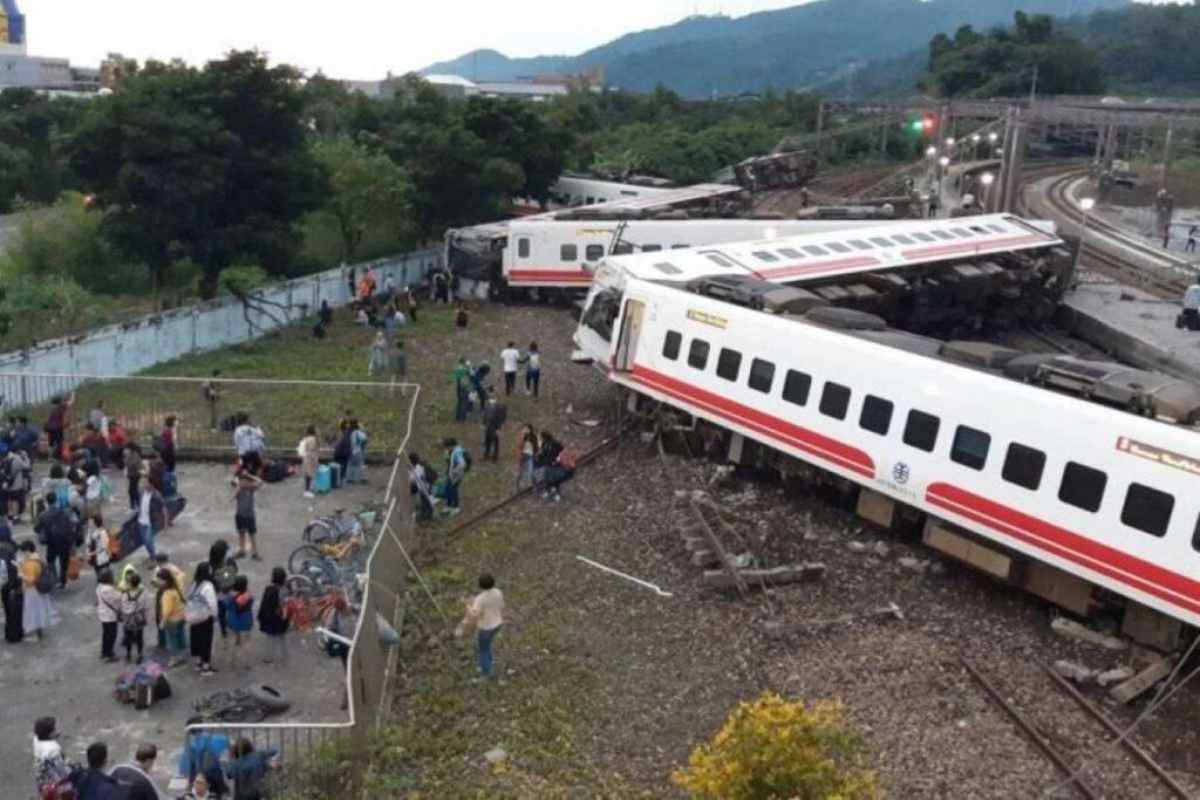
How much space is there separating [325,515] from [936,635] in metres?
8.73

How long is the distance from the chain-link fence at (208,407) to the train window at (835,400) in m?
7.43

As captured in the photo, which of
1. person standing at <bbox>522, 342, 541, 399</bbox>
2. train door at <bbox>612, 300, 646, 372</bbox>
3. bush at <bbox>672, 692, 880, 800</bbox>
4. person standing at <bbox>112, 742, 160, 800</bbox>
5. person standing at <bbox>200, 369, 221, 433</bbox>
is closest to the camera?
bush at <bbox>672, 692, 880, 800</bbox>

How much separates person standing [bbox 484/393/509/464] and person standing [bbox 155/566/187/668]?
804cm

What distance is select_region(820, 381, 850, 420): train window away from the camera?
16656 mm

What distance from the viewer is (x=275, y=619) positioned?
12.3 metres

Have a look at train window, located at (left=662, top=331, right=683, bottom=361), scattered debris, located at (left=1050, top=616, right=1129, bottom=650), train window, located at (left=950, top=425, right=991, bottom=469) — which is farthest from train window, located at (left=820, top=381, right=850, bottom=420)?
scattered debris, located at (left=1050, top=616, right=1129, bottom=650)

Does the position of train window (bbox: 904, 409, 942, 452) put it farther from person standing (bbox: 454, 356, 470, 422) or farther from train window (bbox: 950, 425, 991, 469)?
person standing (bbox: 454, 356, 470, 422)

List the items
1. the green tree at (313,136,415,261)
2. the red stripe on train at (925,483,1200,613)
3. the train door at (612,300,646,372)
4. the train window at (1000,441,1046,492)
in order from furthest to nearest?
the green tree at (313,136,415,261)
the train door at (612,300,646,372)
the train window at (1000,441,1046,492)
the red stripe on train at (925,483,1200,613)

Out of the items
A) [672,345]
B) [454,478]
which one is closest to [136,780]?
[454,478]

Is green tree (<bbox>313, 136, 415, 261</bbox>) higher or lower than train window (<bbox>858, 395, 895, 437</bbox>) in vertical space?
higher

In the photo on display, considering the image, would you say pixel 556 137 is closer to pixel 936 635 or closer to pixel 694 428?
pixel 694 428

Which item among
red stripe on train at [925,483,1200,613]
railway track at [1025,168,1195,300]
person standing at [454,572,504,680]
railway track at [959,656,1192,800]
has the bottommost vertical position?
railway track at [959,656,1192,800]

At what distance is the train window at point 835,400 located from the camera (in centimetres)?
1666

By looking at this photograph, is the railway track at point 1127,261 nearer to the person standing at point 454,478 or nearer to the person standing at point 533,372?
the person standing at point 533,372
